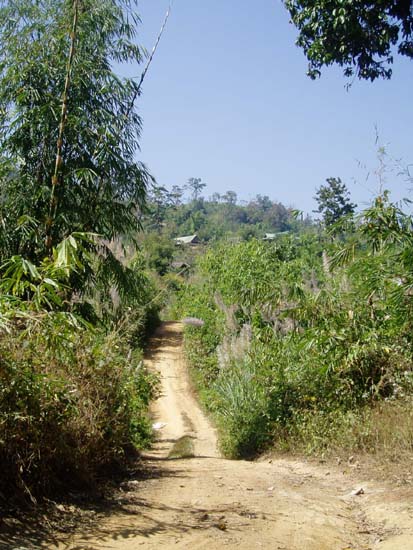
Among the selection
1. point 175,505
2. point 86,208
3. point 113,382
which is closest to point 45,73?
point 86,208

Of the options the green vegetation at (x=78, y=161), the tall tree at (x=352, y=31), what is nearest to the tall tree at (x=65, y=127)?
the green vegetation at (x=78, y=161)

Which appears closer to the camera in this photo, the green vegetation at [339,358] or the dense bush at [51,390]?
the dense bush at [51,390]

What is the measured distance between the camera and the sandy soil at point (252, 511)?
4.55 meters

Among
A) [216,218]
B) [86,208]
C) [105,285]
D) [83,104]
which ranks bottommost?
[105,285]

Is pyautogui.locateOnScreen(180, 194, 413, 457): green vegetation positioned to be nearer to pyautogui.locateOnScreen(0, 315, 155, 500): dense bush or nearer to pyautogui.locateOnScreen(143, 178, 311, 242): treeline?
pyautogui.locateOnScreen(0, 315, 155, 500): dense bush

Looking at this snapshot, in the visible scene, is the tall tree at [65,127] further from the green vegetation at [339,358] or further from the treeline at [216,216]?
the treeline at [216,216]

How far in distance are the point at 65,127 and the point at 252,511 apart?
242 inches

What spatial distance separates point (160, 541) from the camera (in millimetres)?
4402

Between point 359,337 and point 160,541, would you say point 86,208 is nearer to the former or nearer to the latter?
point 359,337

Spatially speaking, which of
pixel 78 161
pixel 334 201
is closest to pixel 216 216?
pixel 334 201

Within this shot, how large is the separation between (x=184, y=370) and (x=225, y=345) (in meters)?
7.56

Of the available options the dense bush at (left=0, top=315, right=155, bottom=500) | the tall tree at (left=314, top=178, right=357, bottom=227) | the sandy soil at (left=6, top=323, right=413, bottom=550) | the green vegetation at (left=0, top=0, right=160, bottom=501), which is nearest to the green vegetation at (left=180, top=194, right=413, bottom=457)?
the sandy soil at (left=6, top=323, right=413, bottom=550)

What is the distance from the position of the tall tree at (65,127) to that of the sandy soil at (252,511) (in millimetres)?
3908

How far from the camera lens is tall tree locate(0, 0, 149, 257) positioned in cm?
927
